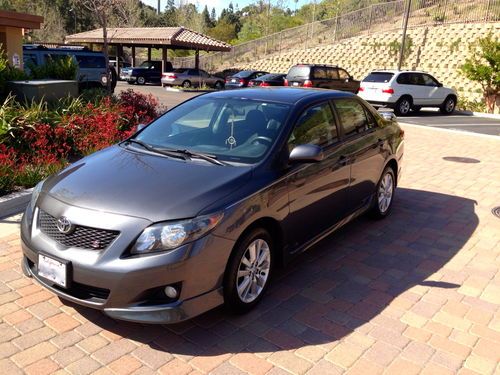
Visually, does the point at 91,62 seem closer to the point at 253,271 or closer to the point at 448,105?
the point at 448,105

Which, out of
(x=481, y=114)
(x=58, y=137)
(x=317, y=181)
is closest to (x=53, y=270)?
(x=317, y=181)

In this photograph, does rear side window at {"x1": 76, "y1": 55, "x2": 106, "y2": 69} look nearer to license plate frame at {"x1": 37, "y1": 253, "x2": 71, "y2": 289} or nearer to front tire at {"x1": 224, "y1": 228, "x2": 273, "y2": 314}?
license plate frame at {"x1": 37, "y1": 253, "x2": 71, "y2": 289}

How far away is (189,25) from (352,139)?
5921cm

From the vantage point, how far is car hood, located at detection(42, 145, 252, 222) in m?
3.12

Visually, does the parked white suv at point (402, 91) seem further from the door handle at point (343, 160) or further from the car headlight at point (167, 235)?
the car headlight at point (167, 235)

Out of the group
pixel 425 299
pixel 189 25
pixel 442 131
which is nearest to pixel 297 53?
pixel 442 131

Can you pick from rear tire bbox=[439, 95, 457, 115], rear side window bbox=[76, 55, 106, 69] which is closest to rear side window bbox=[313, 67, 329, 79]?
rear tire bbox=[439, 95, 457, 115]

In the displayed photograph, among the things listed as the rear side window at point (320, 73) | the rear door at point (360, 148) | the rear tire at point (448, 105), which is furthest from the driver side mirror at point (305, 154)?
the rear tire at point (448, 105)

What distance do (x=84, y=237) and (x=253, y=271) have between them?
1.23 metres

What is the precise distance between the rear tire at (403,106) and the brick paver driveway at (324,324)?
1284 centimetres

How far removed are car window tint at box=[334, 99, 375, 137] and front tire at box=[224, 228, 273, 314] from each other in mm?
1787

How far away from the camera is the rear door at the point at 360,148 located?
4.86m

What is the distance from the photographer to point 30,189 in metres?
5.65

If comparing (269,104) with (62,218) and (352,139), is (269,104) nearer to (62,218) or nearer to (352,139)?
(352,139)
